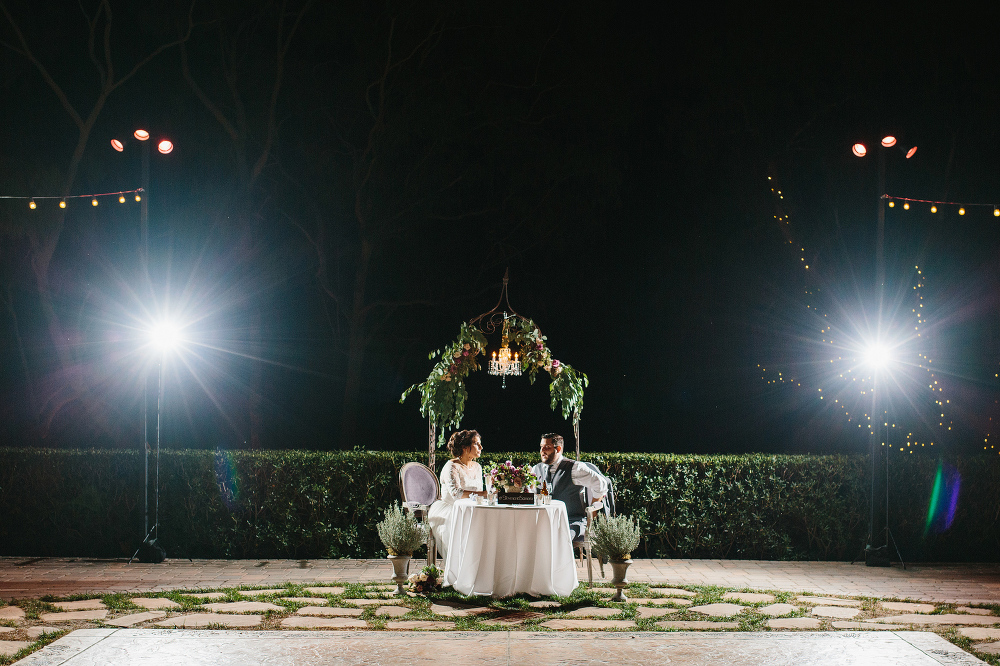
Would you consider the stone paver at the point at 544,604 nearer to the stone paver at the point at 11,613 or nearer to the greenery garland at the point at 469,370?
the greenery garland at the point at 469,370

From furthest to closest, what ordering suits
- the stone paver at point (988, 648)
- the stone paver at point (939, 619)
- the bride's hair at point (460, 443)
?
the bride's hair at point (460, 443) < the stone paver at point (939, 619) < the stone paver at point (988, 648)

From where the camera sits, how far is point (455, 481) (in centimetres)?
698

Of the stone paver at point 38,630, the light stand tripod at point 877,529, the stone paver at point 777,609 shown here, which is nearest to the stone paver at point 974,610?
the stone paver at point 777,609

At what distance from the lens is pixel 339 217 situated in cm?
1692

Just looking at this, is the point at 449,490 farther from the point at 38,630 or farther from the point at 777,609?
the point at 38,630

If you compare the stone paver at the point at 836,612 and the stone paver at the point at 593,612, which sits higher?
the stone paver at the point at 593,612

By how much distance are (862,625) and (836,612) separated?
1.39 feet

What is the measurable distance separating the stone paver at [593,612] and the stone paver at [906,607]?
202 cm

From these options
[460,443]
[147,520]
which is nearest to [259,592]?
[460,443]

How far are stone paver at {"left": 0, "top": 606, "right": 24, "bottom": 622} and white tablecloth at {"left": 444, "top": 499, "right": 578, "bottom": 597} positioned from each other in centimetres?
289

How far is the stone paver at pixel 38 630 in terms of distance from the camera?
520cm

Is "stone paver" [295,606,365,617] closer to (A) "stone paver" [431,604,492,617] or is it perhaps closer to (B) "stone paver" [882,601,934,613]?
(A) "stone paver" [431,604,492,617]

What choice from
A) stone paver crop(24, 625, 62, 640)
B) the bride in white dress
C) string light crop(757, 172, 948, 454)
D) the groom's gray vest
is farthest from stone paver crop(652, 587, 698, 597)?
string light crop(757, 172, 948, 454)

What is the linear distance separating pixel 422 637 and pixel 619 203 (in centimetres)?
1275
